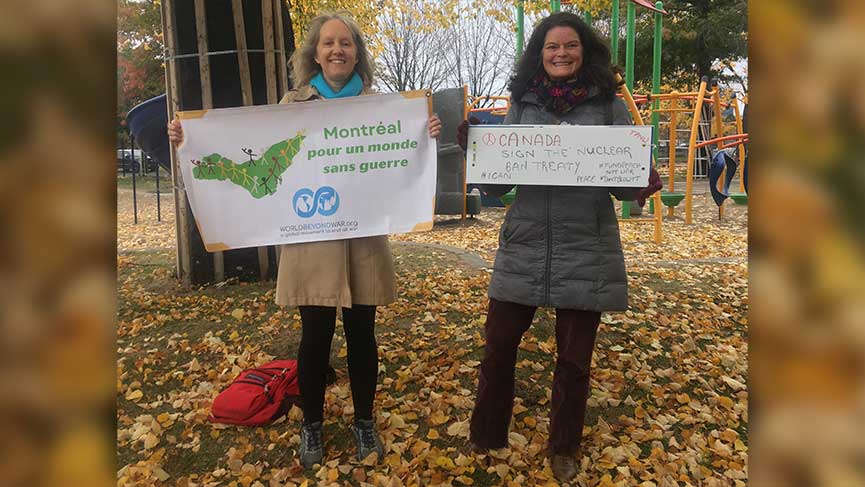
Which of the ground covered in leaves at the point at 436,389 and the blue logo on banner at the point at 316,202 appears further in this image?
the ground covered in leaves at the point at 436,389

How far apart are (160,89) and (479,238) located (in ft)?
72.7

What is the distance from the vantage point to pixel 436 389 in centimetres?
365

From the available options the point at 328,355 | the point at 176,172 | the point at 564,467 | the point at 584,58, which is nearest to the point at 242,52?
the point at 176,172

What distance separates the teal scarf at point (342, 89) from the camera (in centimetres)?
271

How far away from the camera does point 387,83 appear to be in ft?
87.3

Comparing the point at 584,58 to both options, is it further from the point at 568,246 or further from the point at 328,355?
the point at 328,355

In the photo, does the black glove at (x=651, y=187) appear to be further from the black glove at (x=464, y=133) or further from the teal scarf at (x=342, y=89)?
the teal scarf at (x=342, y=89)

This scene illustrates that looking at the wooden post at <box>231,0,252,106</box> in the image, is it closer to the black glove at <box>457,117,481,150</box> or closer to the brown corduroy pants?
the black glove at <box>457,117,481,150</box>

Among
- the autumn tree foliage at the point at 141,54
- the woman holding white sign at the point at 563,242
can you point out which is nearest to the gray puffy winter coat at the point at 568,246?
the woman holding white sign at the point at 563,242

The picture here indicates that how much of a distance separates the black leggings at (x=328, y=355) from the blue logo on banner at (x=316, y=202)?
0.47m
